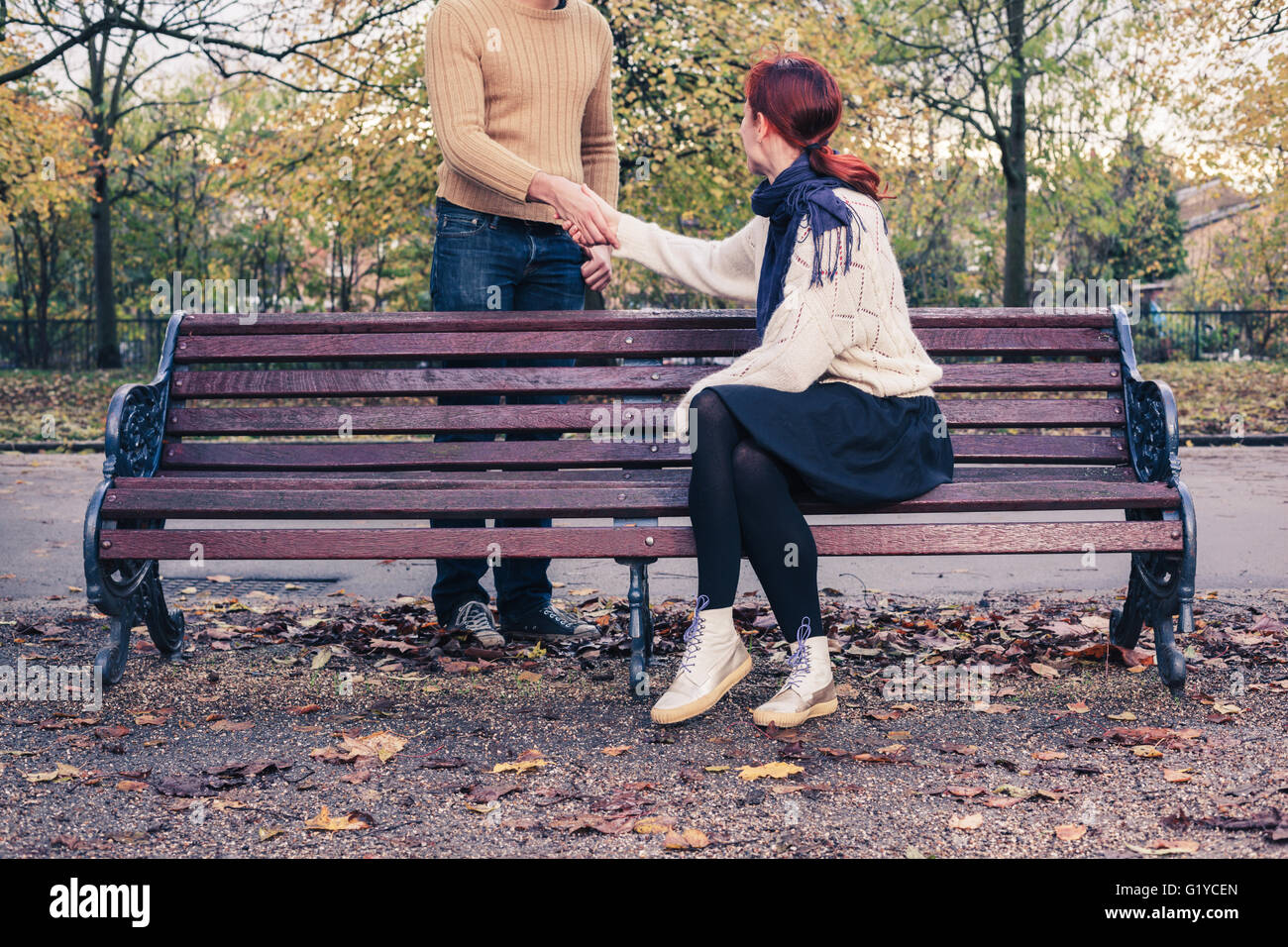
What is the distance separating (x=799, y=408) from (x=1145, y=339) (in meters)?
27.5

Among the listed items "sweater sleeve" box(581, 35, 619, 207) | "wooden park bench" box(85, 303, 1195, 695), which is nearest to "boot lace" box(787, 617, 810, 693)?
"wooden park bench" box(85, 303, 1195, 695)

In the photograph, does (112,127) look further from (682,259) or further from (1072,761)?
(1072,761)

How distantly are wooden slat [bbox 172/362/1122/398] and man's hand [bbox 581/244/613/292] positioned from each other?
0.97 ft

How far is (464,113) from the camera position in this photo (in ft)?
13.7

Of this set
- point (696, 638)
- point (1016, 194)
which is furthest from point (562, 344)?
point (1016, 194)

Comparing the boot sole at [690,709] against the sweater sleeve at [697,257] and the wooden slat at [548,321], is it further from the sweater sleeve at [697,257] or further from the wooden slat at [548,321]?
the wooden slat at [548,321]

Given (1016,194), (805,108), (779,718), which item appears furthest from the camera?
(1016,194)

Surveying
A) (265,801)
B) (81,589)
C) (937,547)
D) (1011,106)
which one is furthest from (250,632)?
(1011,106)

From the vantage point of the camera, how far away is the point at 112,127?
78.5 feet

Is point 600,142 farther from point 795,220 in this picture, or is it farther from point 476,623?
point 476,623

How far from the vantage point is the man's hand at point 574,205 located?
4047 millimetres

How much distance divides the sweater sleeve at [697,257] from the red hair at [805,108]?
1.61 ft

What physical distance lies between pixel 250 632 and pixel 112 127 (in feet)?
71.4

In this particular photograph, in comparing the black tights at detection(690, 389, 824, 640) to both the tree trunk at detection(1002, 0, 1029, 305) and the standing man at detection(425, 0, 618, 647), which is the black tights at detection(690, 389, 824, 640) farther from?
the tree trunk at detection(1002, 0, 1029, 305)
